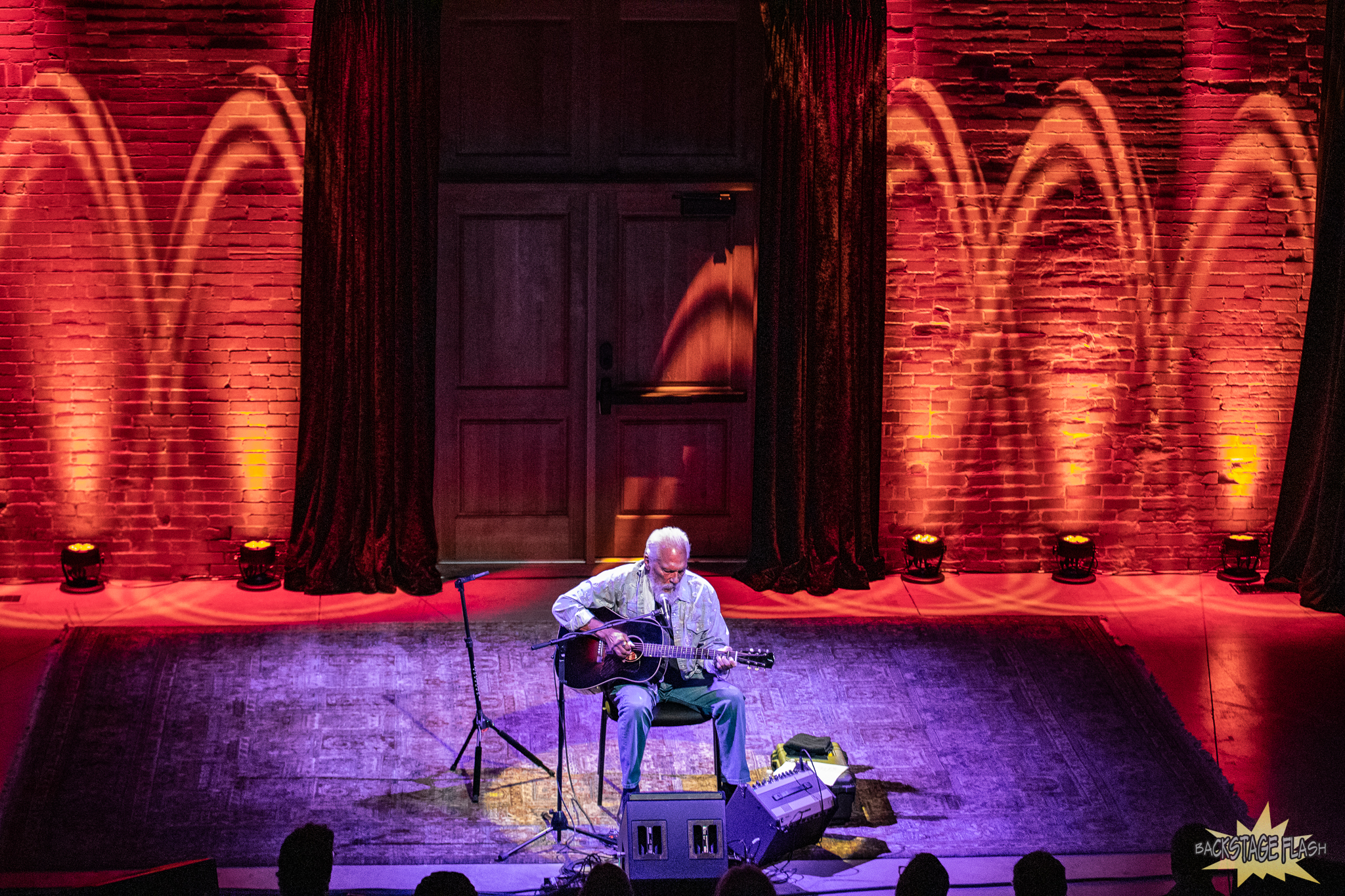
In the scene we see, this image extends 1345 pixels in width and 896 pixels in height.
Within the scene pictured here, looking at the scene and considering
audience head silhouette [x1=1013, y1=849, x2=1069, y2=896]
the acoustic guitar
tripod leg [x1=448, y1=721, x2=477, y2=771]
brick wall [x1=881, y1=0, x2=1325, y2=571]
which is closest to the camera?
audience head silhouette [x1=1013, y1=849, x2=1069, y2=896]

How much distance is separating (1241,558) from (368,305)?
15.1ft

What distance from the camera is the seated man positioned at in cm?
482

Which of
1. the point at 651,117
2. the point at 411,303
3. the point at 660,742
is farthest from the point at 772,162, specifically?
the point at 660,742

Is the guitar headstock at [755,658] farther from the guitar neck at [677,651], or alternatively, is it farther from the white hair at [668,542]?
the white hair at [668,542]

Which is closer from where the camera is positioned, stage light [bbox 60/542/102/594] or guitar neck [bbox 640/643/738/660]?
guitar neck [bbox 640/643/738/660]

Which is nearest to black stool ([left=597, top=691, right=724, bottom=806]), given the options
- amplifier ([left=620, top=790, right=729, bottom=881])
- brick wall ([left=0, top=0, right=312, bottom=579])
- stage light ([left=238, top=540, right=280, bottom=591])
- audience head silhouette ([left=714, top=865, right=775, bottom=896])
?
amplifier ([left=620, top=790, right=729, bottom=881])

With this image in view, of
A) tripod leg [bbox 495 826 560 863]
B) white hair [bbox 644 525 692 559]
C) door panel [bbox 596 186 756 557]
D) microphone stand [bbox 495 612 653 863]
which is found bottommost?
tripod leg [bbox 495 826 560 863]

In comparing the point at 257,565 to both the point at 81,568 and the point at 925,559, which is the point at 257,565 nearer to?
the point at 81,568

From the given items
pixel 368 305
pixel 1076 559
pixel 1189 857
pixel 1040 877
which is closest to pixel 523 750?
→ pixel 1040 877

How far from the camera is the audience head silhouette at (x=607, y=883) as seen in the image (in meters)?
3.34

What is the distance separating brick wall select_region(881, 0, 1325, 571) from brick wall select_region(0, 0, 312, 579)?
3111 mm

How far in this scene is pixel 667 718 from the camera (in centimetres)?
487

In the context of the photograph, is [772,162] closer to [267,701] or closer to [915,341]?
[915,341]

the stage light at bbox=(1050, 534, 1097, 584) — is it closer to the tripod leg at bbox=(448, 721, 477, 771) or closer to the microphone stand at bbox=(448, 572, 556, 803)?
the microphone stand at bbox=(448, 572, 556, 803)
